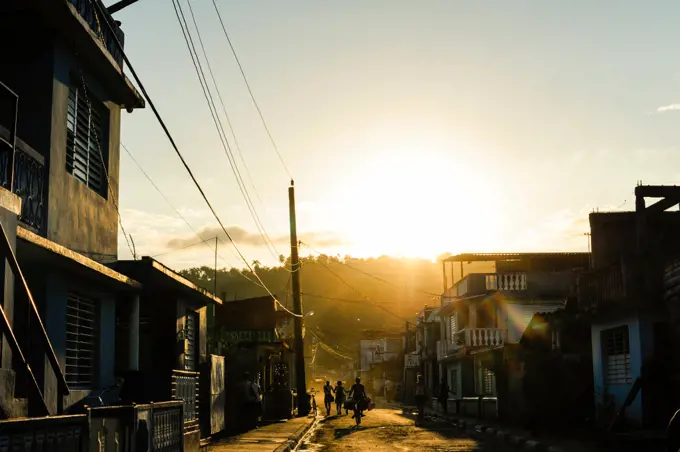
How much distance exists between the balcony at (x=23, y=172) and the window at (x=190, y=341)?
815 centimetres

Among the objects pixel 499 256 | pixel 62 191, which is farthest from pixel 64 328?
pixel 499 256

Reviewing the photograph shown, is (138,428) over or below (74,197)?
below

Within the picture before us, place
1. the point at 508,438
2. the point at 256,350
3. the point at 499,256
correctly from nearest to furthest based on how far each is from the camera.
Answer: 1. the point at 508,438
2. the point at 256,350
3. the point at 499,256

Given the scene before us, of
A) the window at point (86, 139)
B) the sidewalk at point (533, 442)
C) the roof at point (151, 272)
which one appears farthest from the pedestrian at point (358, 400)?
the window at point (86, 139)

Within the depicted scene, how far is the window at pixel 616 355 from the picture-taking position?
944 inches

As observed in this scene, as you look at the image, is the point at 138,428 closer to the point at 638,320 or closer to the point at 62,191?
the point at 62,191

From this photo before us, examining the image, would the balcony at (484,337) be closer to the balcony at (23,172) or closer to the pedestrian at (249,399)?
the pedestrian at (249,399)

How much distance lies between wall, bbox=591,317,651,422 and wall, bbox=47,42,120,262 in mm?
13579

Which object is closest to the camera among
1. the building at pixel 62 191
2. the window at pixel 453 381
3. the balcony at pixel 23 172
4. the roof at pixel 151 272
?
the balcony at pixel 23 172

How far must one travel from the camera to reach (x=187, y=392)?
55.5 feet

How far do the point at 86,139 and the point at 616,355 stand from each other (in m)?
16.8

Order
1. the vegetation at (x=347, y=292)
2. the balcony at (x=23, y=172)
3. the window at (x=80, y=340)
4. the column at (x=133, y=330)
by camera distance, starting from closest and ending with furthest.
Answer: the balcony at (x=23, y=172) < the window at (x=80, y=340) < the column at (x=133, y=330) < the vegetation at (x=347, y=292)

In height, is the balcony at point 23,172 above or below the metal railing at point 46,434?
above

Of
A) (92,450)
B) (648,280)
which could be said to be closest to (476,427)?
(648,280)
